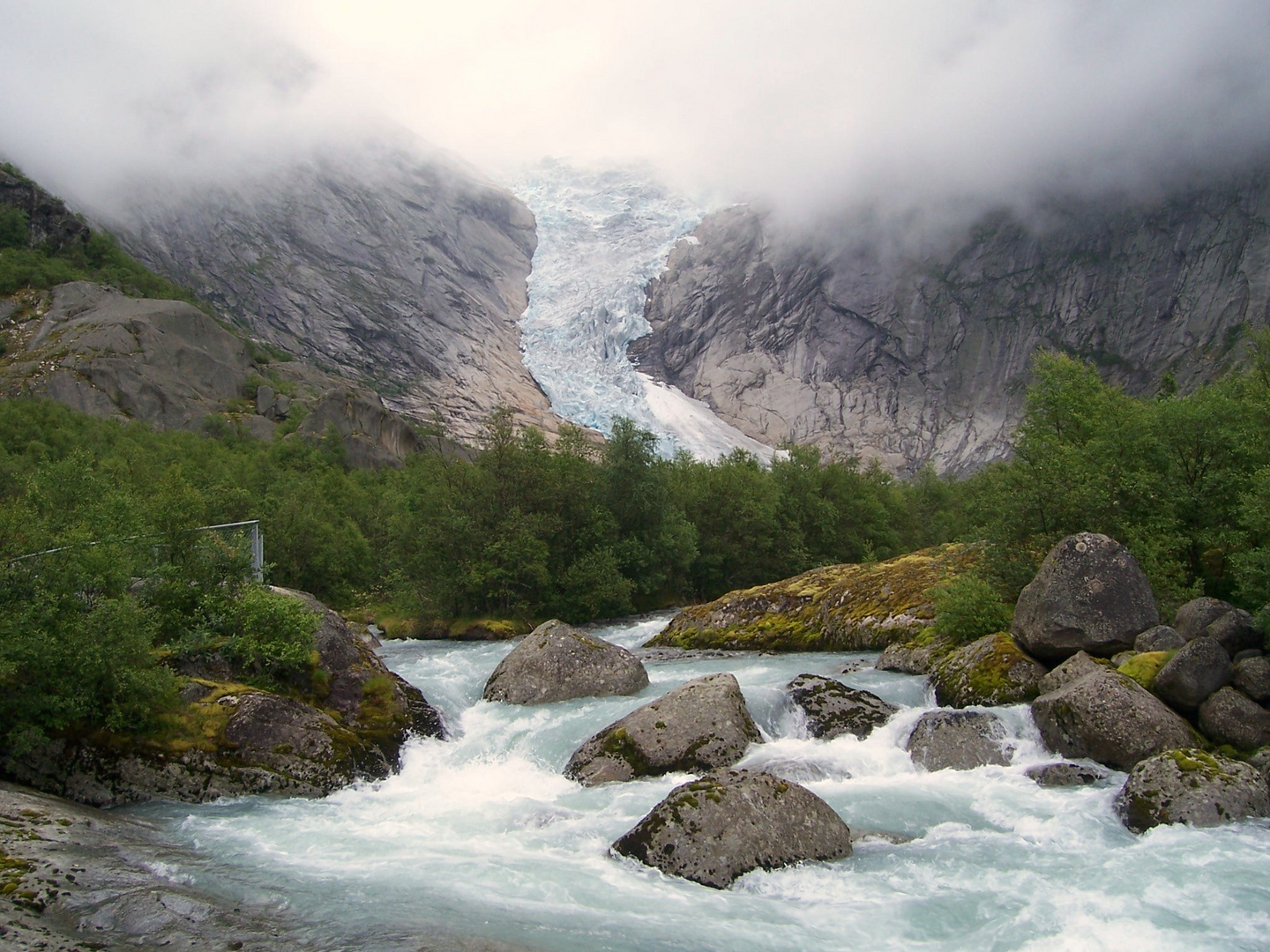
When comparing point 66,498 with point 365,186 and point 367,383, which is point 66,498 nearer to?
point 367,383

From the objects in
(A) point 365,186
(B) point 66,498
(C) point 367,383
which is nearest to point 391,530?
(B) point 66,498

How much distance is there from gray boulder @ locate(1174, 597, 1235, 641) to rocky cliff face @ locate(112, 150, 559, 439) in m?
106

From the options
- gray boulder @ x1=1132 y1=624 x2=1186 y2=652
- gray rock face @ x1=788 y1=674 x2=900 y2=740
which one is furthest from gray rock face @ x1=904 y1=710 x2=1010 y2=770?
gray boulder @ x1=1132 y1=624 x2=1186 y2=652

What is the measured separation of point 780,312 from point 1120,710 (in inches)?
5619

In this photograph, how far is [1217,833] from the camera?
11.2m

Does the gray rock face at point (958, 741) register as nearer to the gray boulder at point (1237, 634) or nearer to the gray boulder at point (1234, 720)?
the gray boulder at point (1234, 720)

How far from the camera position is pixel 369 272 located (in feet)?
468

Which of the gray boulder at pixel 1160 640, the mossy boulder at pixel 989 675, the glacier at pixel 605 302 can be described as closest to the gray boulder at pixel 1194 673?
the gray boulder at pixel 1160 640

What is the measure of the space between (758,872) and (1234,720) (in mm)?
8684

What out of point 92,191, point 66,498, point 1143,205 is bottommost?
point 66,498

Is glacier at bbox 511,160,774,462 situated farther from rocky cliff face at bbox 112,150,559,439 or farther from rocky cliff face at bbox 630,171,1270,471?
rocky cliff face at bbox 112,150,559,439

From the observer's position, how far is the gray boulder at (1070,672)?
15.8 m

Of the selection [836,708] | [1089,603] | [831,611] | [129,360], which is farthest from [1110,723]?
Result: [129,360]

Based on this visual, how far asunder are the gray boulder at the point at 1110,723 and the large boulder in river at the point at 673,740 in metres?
5.27
